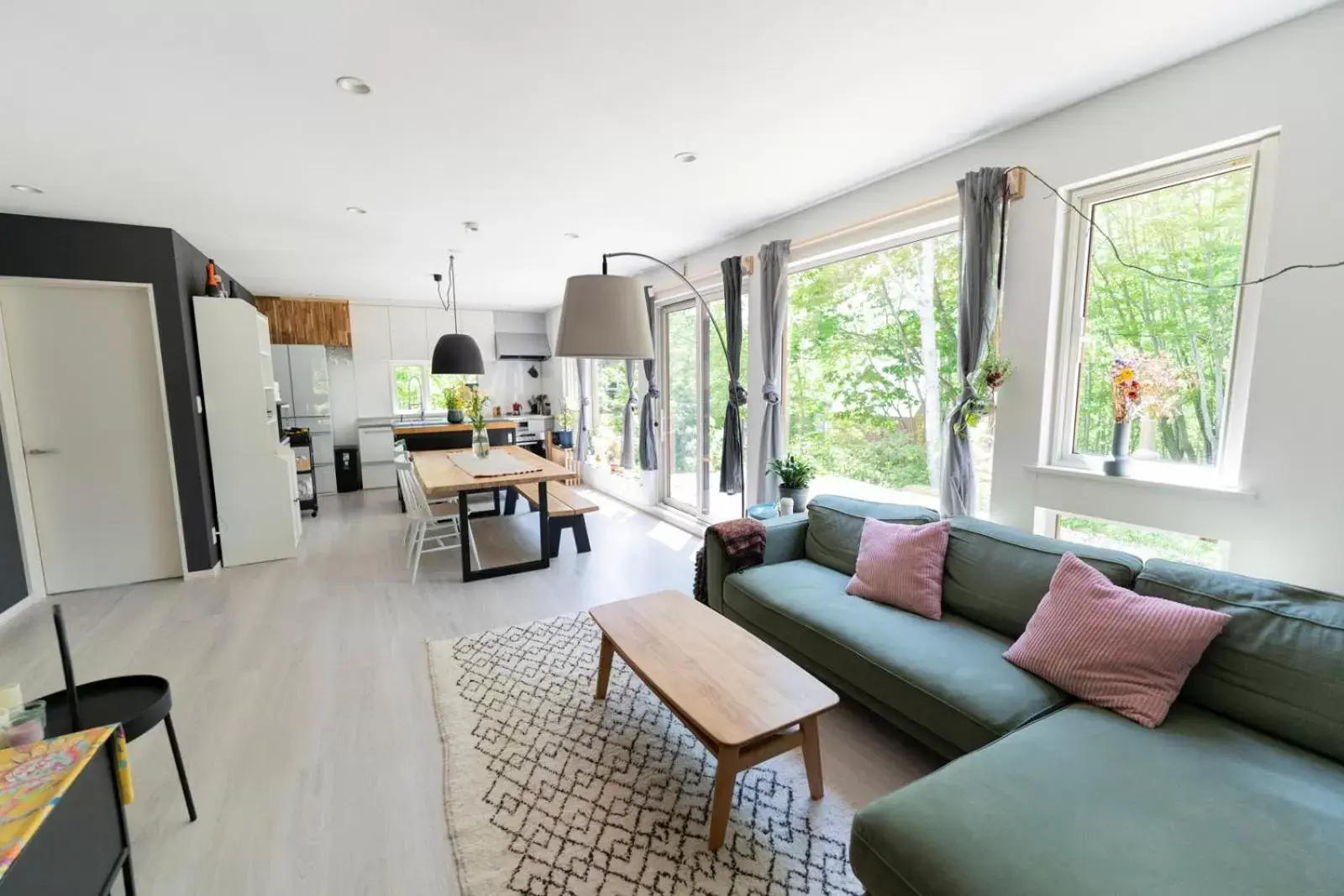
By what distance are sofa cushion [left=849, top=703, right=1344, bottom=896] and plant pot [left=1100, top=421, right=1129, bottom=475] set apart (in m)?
1.04

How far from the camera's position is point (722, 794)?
1.63 metres

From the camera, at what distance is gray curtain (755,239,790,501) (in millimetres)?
3748

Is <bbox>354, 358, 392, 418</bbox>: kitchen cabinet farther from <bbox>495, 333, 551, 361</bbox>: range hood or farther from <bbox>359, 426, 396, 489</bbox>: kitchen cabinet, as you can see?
<bbox>495, 333, 551, 361</bbox>: range hood

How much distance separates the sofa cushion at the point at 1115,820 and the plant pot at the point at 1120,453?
3.40ft

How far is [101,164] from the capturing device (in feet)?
8.69

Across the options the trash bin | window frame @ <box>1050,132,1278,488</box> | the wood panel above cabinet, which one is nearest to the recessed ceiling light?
window frame @ <box>1050,132,1278,488</box>

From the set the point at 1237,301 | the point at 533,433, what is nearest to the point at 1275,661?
the point at 1237,301

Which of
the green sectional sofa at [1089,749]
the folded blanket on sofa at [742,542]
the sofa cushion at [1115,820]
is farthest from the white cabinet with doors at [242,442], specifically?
the sofa cushion at [1115,820]

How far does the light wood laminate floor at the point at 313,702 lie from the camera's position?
1681 millimetres

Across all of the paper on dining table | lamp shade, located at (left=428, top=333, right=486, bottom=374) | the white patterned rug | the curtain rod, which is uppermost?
the curtain rod

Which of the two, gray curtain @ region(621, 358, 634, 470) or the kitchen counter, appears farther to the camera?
the kitchen counter

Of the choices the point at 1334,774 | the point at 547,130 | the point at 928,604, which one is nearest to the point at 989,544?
the point at 928,604

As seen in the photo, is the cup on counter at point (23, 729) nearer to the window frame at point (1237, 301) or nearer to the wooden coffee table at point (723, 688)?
the wooden coffee table at point (723, 688)

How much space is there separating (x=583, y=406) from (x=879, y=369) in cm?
463
